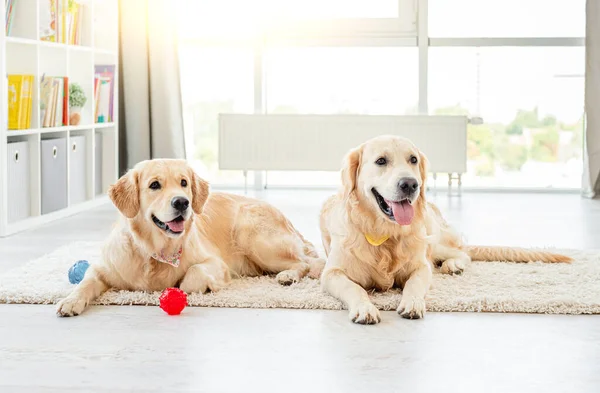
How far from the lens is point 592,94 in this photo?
624 cm

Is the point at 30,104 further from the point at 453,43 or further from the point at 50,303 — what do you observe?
the point at 453,43

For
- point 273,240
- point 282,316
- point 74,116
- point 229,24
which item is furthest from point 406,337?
point 229,24

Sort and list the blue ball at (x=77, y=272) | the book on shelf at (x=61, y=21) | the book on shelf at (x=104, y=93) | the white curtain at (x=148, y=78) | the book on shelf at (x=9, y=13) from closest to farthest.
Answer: the blue ball at (x=77, y=272) → the book on shelf at (x=9, y=13) → the book on shelf at (x=61, y=21) → the book on shelf at (x=104, y=93) → the white curtain at (x=148, y=78)

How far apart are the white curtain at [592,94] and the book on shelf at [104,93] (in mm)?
3397

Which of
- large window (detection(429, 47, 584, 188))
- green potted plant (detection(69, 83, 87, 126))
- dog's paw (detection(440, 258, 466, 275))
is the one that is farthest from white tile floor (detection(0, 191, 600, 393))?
large window (detection(429, 47, 584, 188))

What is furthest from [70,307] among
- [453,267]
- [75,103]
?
[75,103]

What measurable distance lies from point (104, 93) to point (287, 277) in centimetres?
332

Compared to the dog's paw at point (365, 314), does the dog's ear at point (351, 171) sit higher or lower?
higher

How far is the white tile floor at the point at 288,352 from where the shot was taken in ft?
6.31

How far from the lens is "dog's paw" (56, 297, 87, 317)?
101 inches

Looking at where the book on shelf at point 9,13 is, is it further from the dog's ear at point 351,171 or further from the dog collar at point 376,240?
the dog collar at point 376,240

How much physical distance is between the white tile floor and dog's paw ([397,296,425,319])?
0.13 feet

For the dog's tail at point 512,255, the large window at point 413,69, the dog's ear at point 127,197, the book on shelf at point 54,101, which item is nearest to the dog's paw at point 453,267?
the dog's tail at point 512,255

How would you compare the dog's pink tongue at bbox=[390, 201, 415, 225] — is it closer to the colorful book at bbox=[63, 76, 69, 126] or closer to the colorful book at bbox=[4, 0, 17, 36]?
the colorful book at bbox=[4, 0, 17, 36]
